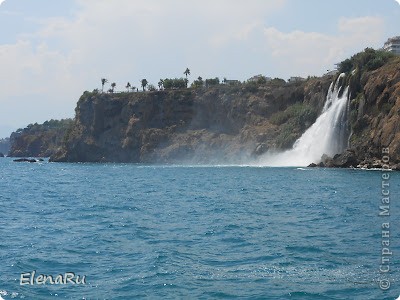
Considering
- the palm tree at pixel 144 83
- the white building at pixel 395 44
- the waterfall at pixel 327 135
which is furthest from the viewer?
the palm tree at pixel 144 83

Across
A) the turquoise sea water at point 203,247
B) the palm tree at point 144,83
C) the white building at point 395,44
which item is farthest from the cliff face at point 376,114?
the palm tree at point 144,83

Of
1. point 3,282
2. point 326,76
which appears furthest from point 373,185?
point 326,76

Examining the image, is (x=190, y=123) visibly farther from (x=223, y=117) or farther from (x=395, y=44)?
(x=395, y=44)

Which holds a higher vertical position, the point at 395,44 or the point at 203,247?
the point at 395,44

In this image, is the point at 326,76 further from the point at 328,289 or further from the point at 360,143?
the point at 328,289

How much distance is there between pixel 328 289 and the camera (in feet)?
45.4

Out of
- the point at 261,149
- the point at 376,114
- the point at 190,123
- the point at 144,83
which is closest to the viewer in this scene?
the point at 376,114

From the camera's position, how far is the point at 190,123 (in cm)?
11994

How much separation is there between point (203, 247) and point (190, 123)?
101338 mm

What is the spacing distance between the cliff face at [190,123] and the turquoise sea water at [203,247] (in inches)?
2540

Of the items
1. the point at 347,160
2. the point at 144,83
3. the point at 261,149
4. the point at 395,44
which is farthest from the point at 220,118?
the point at 347,160

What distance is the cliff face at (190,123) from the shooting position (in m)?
103

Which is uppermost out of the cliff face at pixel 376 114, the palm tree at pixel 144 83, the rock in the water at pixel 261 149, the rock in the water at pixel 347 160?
the palm tree at pixel 144 83

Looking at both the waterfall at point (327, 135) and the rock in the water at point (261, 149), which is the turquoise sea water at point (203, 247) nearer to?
the waterfall at point (327, 135)
